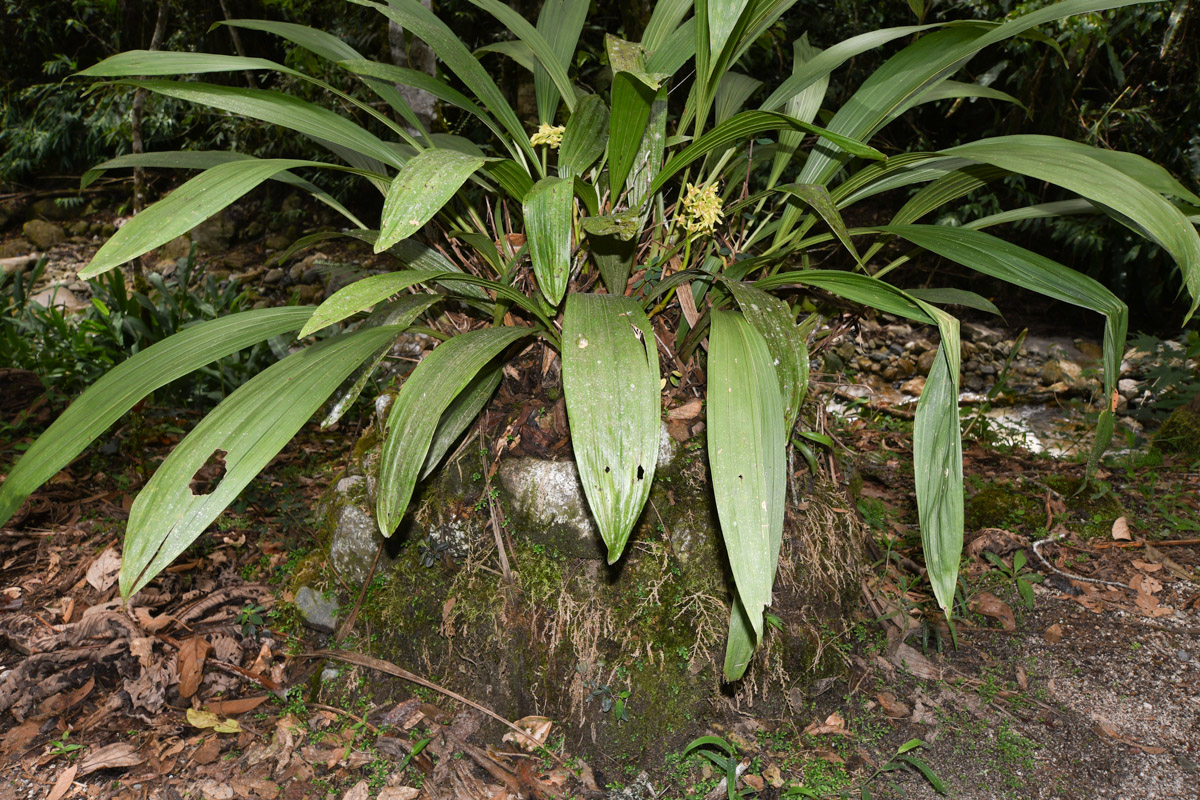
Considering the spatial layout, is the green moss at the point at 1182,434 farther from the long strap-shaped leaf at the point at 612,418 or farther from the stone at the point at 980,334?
the long strap-shaped leaf at the point at 612,418

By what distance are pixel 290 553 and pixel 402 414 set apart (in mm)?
1050

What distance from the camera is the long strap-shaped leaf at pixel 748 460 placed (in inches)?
39.1

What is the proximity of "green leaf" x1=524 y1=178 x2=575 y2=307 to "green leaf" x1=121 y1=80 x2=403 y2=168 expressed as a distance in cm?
51

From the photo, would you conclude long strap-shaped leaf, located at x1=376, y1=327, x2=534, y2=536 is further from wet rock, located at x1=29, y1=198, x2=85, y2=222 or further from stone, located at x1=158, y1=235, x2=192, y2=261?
wet rock, located at x1=29, y1=198, x2=85, y2=222

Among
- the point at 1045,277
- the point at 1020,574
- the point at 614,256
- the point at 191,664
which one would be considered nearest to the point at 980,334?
the point at 1020,574

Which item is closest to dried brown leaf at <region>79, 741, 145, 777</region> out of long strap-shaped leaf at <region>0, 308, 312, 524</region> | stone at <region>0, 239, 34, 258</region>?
long strap-shaped leaf at <region>0, 308, 312, 524</region>

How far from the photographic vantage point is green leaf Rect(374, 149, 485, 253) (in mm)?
1012

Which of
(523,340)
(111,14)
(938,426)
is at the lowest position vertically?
(523,340)

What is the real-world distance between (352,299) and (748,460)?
62 centimetres

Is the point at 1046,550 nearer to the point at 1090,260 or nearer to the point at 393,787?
the point at 393,787

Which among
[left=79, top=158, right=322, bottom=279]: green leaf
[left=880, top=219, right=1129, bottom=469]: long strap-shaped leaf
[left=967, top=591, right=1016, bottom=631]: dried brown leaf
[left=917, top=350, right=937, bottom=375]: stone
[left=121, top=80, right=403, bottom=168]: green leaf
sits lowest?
[left=79, top=158, right=322, bottom=279]: green leaf

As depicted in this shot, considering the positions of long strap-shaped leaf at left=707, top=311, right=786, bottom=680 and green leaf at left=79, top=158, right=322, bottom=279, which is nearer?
long strap-shaped leaf at left=707, top=311, right=786, bottom=680

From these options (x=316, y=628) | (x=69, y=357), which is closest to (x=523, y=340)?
(x=316, y=628)

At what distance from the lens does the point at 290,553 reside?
2018mm
